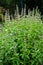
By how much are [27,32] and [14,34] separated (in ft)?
0.82

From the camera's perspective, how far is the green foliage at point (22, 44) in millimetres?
4504

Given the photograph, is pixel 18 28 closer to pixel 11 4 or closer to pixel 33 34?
pixel 33 34

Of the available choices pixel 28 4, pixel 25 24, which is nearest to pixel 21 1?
pixel 28 4

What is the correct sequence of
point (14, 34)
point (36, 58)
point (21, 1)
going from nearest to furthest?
point (36, 58)
point (14, 34)
point (21, 1)

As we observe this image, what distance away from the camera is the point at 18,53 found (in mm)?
4535

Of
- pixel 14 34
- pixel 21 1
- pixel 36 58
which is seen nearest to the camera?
pixel 36 58

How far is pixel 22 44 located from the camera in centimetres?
457

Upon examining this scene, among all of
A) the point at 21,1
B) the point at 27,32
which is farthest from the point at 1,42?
the point at 21,1

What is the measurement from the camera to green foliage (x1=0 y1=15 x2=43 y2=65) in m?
4.50

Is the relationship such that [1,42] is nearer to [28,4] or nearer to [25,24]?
[25,24]

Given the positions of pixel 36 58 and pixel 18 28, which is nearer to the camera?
pixel 36 58

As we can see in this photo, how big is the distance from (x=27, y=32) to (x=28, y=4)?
24.9 ft

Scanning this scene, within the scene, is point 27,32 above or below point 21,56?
above

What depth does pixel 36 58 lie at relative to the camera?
451 centimetres
